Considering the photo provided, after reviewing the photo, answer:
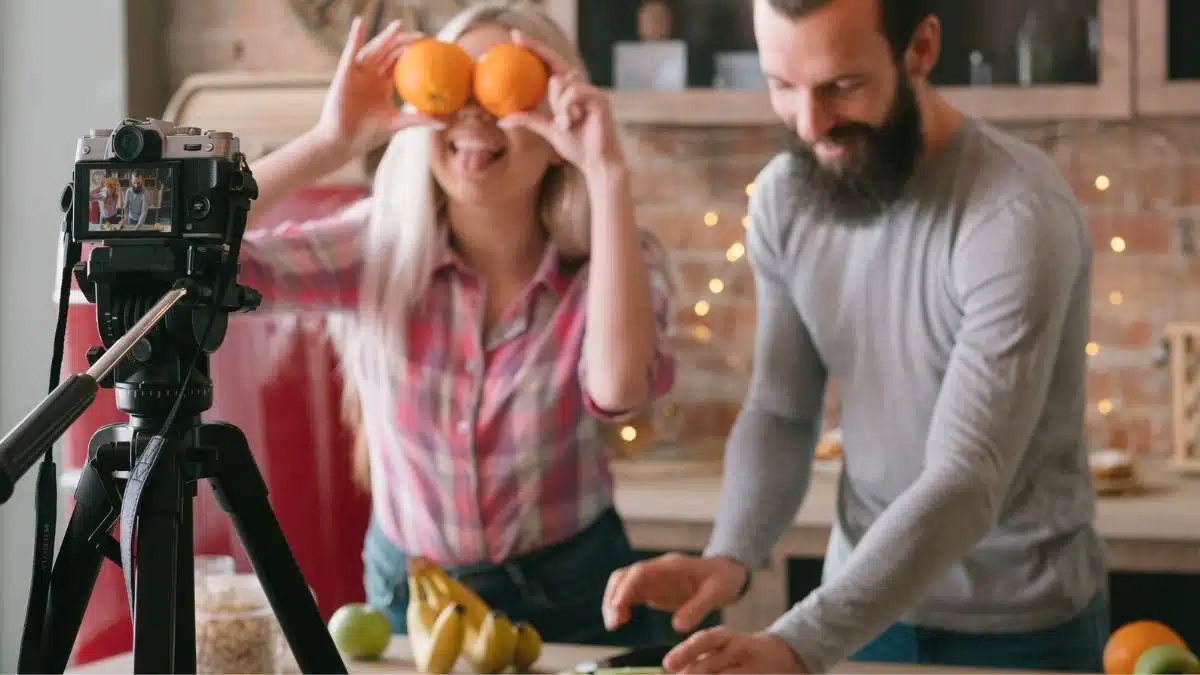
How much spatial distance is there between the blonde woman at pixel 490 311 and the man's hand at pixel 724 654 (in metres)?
0.47

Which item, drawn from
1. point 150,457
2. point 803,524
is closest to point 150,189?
point 150,457

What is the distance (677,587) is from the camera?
149 centimetres

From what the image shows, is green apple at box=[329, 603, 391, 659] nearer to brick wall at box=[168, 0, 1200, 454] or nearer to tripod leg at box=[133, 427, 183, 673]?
tripod leg at box=[133, 427, 183, 673]

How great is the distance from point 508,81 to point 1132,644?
3.01 feet

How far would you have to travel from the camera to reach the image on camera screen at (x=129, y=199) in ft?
3.08

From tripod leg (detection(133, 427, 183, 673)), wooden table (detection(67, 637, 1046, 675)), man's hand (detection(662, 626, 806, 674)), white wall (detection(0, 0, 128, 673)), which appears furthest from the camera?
white wall (detection(0, 0, 128, 673))

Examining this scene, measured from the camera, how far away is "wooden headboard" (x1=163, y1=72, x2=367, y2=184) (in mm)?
3031

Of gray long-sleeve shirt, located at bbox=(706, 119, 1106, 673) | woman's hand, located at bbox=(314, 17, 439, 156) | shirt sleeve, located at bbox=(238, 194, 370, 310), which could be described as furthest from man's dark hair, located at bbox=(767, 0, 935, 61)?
shirt sleeve, located at bbox=(238, 194, 370, 310)

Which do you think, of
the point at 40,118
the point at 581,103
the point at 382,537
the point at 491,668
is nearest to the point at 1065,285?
the point at 581,103

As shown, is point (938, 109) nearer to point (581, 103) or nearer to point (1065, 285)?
point (1065, 285)

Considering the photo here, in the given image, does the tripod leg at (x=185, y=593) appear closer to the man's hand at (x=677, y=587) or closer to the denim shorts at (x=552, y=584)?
the man's hand at (x=677, y=587)

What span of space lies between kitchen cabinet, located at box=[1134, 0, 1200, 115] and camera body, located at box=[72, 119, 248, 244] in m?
2.22

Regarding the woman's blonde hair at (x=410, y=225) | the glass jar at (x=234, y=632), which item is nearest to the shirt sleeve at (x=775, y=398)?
the woman's blonde hair at (x=410, y=225)

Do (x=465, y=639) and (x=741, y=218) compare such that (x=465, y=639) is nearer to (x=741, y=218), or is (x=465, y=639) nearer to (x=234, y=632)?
(x=234, y=632)
